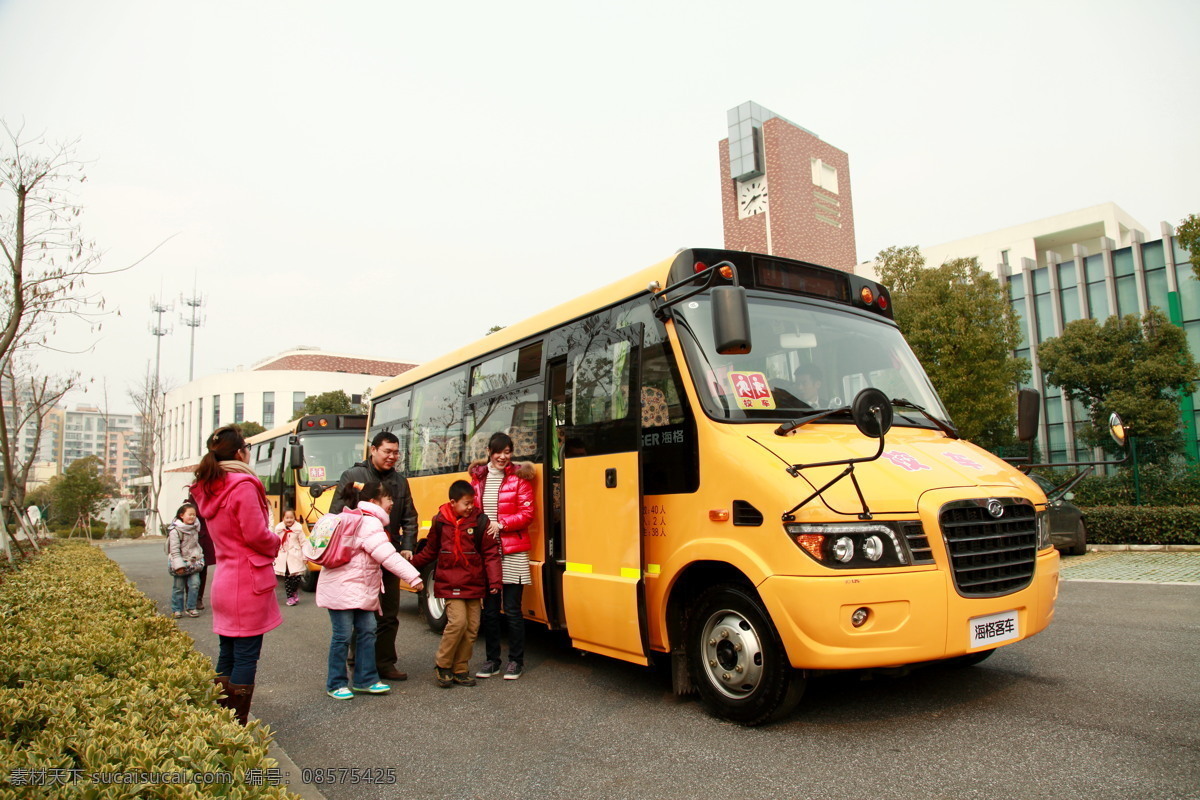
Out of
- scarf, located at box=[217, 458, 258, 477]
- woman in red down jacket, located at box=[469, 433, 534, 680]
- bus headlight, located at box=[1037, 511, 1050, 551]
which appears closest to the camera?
scarf, located at box=[217, 458, 258, 477]

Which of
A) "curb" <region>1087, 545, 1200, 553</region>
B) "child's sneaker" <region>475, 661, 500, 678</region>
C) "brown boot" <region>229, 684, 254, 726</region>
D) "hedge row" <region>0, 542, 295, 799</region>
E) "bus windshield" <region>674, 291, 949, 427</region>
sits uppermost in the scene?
"bus windshield" <region>674, 291, 949, 427</region>

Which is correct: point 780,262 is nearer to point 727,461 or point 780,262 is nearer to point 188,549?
point 727,461

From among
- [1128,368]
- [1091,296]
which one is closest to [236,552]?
[1128,368]

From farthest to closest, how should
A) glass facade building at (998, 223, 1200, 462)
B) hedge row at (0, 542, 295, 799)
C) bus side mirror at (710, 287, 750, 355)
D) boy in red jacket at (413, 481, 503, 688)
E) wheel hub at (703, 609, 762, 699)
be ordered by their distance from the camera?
glass facade building at (998, 223, 1200, 462), boy in red jacket at (413, 481, 503, 688), wheel hub at (703, 609, 762, 699), bus side mirror at (710, 287, 750, 355), hedge row at (0, 542, 295, 799)

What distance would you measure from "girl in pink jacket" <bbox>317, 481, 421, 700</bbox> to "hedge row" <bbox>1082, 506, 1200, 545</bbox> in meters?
14.7

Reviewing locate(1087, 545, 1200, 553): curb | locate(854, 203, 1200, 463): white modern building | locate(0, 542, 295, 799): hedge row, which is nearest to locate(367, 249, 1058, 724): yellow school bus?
locate(0, 542, 295, 799): hedge row

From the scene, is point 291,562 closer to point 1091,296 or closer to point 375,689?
point 375,689

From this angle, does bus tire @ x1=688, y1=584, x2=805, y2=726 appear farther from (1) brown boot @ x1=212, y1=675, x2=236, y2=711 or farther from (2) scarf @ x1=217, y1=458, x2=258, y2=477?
(2) scarf @ x1=217, y1=458, x2=258, y2=477

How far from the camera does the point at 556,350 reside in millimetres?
6762

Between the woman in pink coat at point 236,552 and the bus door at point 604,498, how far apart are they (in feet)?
6.95

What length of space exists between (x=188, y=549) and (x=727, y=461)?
30.8ft

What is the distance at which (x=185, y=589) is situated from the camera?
11430 mm

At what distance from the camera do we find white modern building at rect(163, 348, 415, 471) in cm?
6969

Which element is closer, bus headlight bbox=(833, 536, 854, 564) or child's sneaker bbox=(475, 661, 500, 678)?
bus headlight bbox=(833, 536, 854, 564)
